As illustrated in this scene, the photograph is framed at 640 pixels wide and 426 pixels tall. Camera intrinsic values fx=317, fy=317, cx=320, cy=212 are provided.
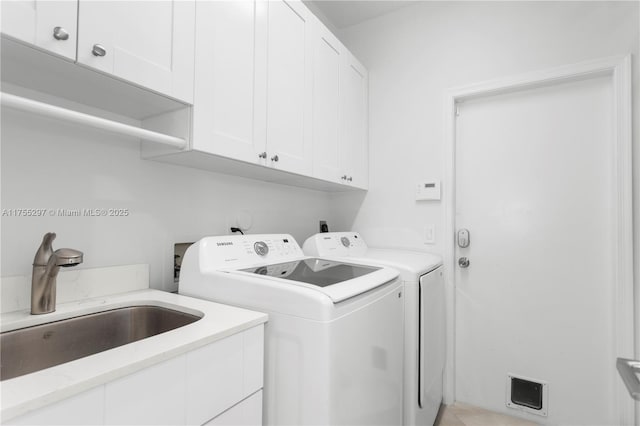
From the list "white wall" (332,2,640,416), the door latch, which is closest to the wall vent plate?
"white wall" (332,2,640,416)

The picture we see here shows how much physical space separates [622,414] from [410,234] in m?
1.52

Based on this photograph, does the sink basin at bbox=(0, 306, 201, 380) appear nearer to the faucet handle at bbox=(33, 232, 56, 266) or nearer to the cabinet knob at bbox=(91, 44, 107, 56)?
the faucet handle at bbox=(33, 232, 56, 266)

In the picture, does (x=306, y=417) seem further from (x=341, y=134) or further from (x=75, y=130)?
(x=341, y=134)

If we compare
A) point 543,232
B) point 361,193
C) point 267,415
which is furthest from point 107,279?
point 543,232

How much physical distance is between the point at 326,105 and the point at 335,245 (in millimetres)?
896

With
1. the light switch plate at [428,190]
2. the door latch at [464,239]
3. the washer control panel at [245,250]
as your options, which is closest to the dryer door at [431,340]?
the door latch at [464,239]

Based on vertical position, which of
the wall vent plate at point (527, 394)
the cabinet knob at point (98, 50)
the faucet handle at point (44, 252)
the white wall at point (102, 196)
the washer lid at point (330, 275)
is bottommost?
Result: the wall vent plate at point (527, 394)

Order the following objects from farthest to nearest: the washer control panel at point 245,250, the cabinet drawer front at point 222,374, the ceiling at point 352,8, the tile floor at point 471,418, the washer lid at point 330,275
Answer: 1. the ceiling at point 352,8
2. the tile floor at point 471,418
3. the washer control panel at point 245,250
4. the washer lid at point 330,275
5. the cabinet drawer front at point 222,374

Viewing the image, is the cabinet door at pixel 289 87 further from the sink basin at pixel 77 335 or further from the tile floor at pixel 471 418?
the tile floor at pixel 471 418

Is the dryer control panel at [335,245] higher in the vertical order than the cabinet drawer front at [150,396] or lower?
higher

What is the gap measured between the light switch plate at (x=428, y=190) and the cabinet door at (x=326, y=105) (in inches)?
24.7

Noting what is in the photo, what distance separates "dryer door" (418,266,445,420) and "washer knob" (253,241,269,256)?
81 centimetres

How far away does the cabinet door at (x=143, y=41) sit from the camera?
90 cm

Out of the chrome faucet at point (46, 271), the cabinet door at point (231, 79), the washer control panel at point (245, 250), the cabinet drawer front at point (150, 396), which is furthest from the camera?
the washer control panel at point (245, 250)
